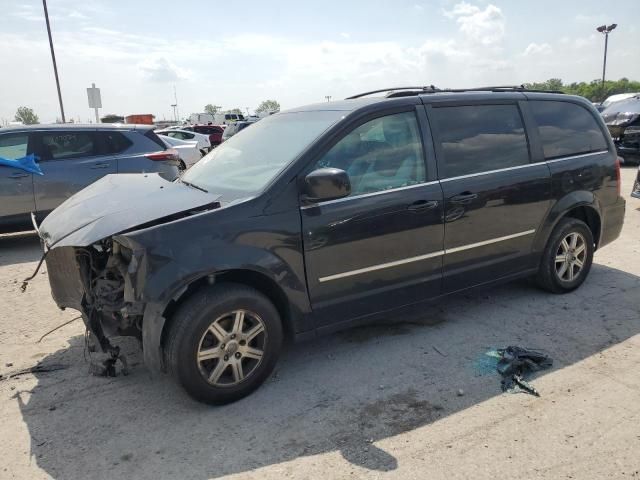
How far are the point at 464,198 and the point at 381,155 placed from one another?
76 cm

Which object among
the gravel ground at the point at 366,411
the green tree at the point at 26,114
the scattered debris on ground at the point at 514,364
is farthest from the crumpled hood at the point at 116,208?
the green tree at the point at 26,114

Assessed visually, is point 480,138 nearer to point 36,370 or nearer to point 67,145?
point 36,370

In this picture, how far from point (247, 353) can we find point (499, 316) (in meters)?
2.34

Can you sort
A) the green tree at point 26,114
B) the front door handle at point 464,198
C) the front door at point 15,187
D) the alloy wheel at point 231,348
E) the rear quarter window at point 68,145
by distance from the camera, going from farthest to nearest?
the green tree at point 26,114, the rear quarter window at point 68,145, the front door at point 15,187, the front door handle at point 464,198, the alloy wheel at point 231,348

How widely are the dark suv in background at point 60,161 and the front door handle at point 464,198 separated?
4.64 meters

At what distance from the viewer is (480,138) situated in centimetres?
415

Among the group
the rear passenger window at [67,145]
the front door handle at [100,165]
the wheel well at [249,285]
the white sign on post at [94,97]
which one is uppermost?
the white sign on post at [94,97]

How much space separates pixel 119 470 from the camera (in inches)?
104

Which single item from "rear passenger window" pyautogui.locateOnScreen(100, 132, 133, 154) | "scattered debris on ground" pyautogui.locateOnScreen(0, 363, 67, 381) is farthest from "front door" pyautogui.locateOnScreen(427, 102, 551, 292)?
"rear passenger window" pyautogui.locateOnScreen(100, 132, 133, 154)

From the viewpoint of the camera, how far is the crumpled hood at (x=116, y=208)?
3.04m

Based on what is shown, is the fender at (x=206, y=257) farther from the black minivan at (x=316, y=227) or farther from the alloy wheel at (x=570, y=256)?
the alloy wheel at (x=570, y=256)

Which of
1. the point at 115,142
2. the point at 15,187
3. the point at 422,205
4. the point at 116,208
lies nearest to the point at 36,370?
the point at 116,208

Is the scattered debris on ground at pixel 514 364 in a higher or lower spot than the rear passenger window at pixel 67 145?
lower

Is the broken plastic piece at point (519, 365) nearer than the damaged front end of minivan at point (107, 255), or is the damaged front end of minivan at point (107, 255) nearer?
the damaged front end of minivan at point (107, 255)
